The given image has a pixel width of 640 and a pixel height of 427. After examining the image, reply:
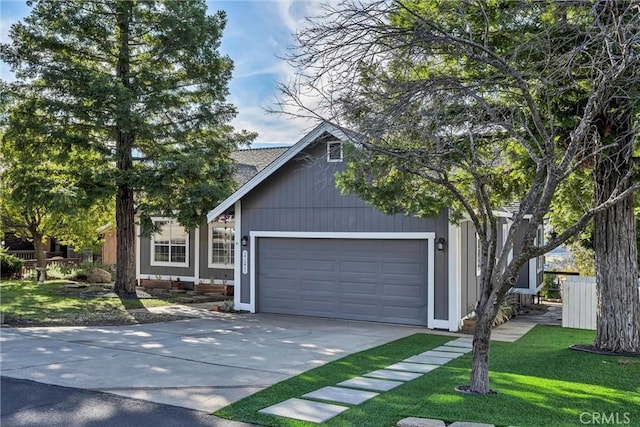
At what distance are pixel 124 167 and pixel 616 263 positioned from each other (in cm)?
1345

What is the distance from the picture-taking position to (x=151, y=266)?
71.1 feet

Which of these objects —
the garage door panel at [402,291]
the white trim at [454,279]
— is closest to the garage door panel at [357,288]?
the garage door panel at [402,291]

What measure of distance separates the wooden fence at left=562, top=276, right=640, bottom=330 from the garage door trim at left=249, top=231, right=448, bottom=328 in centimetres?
324

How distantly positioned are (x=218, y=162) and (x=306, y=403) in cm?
1179

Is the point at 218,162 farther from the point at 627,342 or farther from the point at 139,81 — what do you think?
the point at 627,342

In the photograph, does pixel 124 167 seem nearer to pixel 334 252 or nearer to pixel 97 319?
pixel 97 319

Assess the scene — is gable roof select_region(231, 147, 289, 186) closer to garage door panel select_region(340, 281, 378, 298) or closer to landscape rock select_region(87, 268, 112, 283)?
landscape rock select_region(87, 268, 112, 283)

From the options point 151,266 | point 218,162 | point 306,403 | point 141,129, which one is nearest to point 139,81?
point 141,129

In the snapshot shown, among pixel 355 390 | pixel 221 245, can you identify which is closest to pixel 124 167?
pixel 221 245

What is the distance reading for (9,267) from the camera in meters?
24.2

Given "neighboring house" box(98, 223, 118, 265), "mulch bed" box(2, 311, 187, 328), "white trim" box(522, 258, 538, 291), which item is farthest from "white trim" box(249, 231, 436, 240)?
"neighboring house" box(98, 223, 118, 265)

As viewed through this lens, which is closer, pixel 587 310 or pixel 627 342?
pixel 627 342

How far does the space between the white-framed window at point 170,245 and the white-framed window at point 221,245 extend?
1245 mm

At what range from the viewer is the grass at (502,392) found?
18.3 feet
